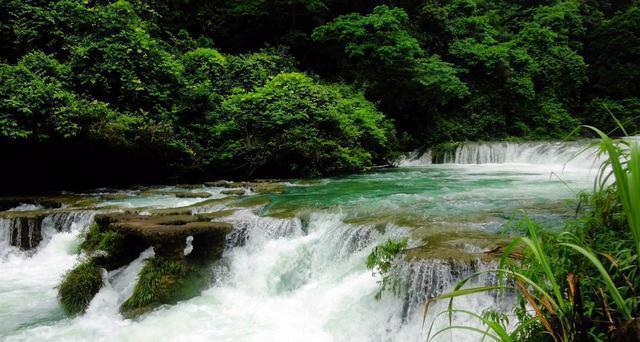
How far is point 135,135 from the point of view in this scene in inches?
504

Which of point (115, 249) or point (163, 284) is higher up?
point (115, 249)

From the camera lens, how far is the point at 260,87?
624 inches

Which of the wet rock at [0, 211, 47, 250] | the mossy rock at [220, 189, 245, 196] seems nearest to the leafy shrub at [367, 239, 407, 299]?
the mossy rock at [220, 189, 245, 196]

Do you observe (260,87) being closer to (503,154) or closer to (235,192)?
(235,192)

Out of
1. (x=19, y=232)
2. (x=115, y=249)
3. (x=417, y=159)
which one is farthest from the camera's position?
(x=417, y=159)

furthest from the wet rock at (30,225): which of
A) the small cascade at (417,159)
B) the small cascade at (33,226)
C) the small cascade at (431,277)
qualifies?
the small cascade at (417,159)

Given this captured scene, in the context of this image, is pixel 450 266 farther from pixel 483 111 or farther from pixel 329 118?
pixel 483 111

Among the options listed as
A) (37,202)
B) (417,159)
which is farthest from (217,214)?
(417,159)

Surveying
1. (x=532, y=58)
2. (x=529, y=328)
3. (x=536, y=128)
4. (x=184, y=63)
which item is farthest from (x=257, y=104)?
(x=532, y=58)

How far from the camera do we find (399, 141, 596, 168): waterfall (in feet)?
54.0

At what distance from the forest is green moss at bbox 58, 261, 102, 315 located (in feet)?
19.8

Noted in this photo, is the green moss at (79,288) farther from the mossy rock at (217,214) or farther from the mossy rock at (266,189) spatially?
the mossy rock at (266,189)

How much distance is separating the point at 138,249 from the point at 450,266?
509 cm

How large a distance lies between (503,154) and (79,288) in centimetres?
1652
